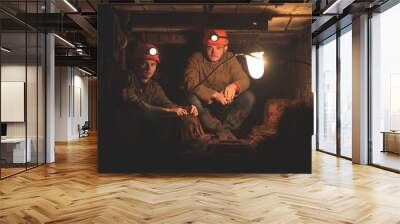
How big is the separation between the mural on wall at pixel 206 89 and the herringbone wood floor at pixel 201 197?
42cm

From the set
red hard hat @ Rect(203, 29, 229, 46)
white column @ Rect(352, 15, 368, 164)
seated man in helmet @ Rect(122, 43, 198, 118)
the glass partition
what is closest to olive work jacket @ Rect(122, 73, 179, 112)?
seated man in helmet @ Rect(122, 43, 198, 118)

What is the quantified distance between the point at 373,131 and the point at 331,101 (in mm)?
2506

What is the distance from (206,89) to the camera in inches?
276

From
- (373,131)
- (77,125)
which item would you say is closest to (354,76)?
(373,131)

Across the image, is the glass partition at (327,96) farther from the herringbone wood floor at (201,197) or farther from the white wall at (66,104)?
the white wall at (66,104)

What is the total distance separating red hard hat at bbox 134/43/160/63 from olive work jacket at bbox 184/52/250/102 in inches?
23.9

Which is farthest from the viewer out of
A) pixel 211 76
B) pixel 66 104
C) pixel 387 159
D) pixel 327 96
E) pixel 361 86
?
pixel 66 104

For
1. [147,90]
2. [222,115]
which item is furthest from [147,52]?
[222,115]

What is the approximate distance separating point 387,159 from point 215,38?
4861 mm

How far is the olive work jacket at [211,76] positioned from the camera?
22.9ft

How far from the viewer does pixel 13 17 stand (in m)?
6.99

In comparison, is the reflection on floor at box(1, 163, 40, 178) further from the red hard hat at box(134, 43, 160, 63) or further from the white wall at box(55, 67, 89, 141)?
the white wall at box(55, 67, 89, 141)

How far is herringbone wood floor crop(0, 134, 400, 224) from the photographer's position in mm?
4164

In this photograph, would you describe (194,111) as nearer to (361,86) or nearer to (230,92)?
(230,92)
